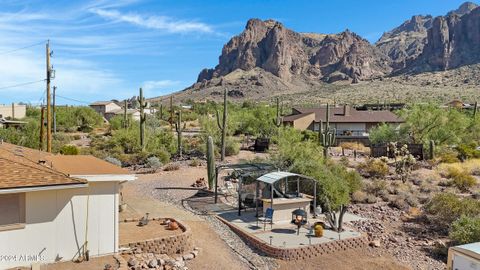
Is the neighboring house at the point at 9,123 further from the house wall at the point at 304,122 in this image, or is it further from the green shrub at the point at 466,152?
the green shrub at the point at 466,152

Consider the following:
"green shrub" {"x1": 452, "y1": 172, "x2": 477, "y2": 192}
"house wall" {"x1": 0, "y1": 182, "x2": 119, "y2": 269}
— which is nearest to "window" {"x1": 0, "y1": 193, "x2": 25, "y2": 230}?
"house wall" {"x1": 0, "y1": 182, "x2": 119, "y2": 269}

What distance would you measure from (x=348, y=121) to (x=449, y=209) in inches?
1382

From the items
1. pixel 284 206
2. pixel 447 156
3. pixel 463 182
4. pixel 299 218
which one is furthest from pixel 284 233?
pixel 447 156

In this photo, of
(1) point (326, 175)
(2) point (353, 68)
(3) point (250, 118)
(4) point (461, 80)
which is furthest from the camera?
(2) point (353, 68)

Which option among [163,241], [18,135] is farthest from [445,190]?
[18,135]

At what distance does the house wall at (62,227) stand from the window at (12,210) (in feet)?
0.35

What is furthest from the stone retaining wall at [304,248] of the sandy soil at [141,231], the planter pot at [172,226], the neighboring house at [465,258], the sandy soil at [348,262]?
the neighboring house at [465,258]

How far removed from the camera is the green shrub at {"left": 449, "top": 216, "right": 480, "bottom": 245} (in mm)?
14781

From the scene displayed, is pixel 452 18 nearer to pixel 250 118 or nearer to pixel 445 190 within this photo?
pixel 250 118

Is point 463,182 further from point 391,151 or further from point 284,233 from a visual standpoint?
point 284,233

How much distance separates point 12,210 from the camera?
10.2 metres

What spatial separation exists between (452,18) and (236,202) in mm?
180814

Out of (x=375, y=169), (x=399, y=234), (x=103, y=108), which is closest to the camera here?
(x=399, y=234)

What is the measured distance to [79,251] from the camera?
11.2 metres
